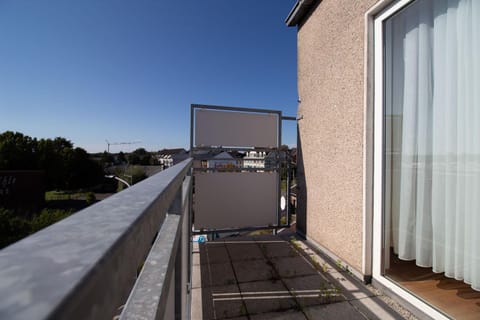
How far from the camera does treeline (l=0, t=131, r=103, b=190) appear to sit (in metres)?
24.5

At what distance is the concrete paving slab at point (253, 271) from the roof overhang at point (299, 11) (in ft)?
12.6

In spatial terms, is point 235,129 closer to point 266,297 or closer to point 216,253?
point 216,253

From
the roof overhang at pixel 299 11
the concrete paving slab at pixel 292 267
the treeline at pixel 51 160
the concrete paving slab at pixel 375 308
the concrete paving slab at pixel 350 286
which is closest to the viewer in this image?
the concrete paving slab at pixel 375 308

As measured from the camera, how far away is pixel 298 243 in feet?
12.2

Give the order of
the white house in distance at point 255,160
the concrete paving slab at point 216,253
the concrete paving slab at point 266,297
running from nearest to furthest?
the concrete paving slab at point 266,297, the concrete paving slab at point 216,253, the white house in distance at point 255,160

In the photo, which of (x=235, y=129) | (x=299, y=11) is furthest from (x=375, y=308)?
(x=299, y=11)

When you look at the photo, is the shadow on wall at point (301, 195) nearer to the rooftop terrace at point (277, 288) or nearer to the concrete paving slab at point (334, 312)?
the rooftop terrace at point (277, 288)

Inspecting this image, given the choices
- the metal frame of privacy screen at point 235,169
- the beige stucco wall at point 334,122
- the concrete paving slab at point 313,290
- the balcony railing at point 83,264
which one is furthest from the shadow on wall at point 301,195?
the balcony railing at point 83,264

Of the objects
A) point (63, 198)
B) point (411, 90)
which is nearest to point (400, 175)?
point (411, 90)

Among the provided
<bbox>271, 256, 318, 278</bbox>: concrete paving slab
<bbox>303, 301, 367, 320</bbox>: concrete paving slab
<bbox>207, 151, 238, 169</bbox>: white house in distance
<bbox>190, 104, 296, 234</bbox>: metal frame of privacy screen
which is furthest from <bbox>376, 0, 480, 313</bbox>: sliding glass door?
<bbox>207, 151, 238, 169</bbox>: white house in distance

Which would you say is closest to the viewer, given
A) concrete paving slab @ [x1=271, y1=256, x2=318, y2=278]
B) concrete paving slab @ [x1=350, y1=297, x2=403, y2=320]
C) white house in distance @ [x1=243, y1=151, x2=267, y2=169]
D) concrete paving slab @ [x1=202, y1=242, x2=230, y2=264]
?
concrete paving slab @ [x1=350, y1=297, x2=403, y2=320]

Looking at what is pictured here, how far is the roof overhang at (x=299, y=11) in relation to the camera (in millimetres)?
3568

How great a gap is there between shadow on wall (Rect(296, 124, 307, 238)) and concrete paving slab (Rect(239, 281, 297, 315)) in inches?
59.2

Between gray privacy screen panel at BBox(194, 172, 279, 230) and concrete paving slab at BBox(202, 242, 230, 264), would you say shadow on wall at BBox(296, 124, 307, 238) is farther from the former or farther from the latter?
concrete paving slab at BBox(202, 242, 230, 264)
